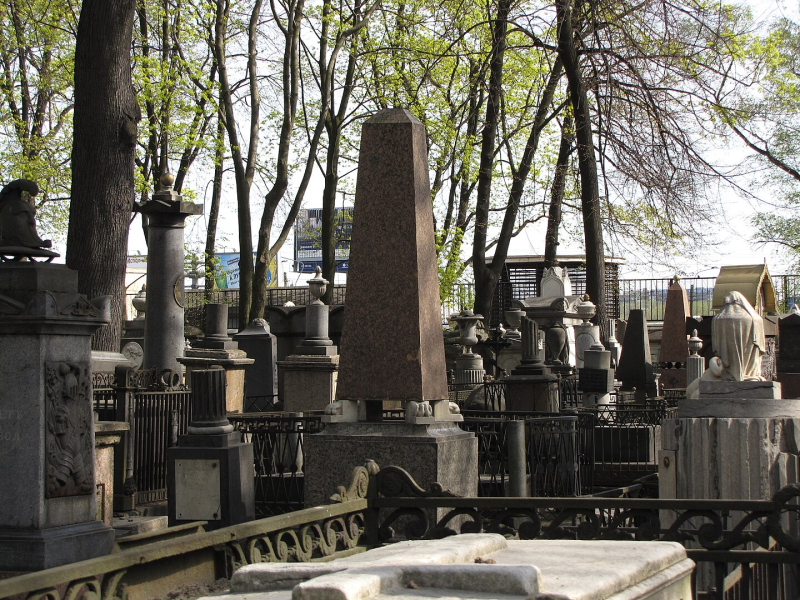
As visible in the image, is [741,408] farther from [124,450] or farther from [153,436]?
[153,436]

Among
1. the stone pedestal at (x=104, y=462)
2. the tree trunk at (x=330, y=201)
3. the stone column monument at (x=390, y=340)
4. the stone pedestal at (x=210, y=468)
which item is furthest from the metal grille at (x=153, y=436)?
the tree trunk at (x=330, y=201)

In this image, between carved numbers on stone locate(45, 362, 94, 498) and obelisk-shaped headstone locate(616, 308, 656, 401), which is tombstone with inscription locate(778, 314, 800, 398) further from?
carved numbers on stone locate(45, 362, 94, 498)

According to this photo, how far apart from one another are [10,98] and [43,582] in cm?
2814

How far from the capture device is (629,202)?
18.3 meters

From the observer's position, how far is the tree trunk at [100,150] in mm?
12656

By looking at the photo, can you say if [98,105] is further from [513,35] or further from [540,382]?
[513,35]

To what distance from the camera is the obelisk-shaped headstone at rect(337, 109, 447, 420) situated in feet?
24.6

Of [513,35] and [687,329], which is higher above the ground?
[513,35]

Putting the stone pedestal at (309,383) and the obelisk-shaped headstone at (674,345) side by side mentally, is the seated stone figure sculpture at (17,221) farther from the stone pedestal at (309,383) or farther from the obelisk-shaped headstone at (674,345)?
the obelisk-shaped headstone at (674,345)

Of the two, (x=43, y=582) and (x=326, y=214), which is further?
(x=326, y=214)

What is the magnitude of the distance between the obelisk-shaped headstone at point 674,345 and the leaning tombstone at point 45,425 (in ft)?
75.9

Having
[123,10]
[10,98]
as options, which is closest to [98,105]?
[123,10]

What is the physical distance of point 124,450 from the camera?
10.7m

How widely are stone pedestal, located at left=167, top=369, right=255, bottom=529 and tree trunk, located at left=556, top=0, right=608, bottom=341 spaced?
36.6 ft
